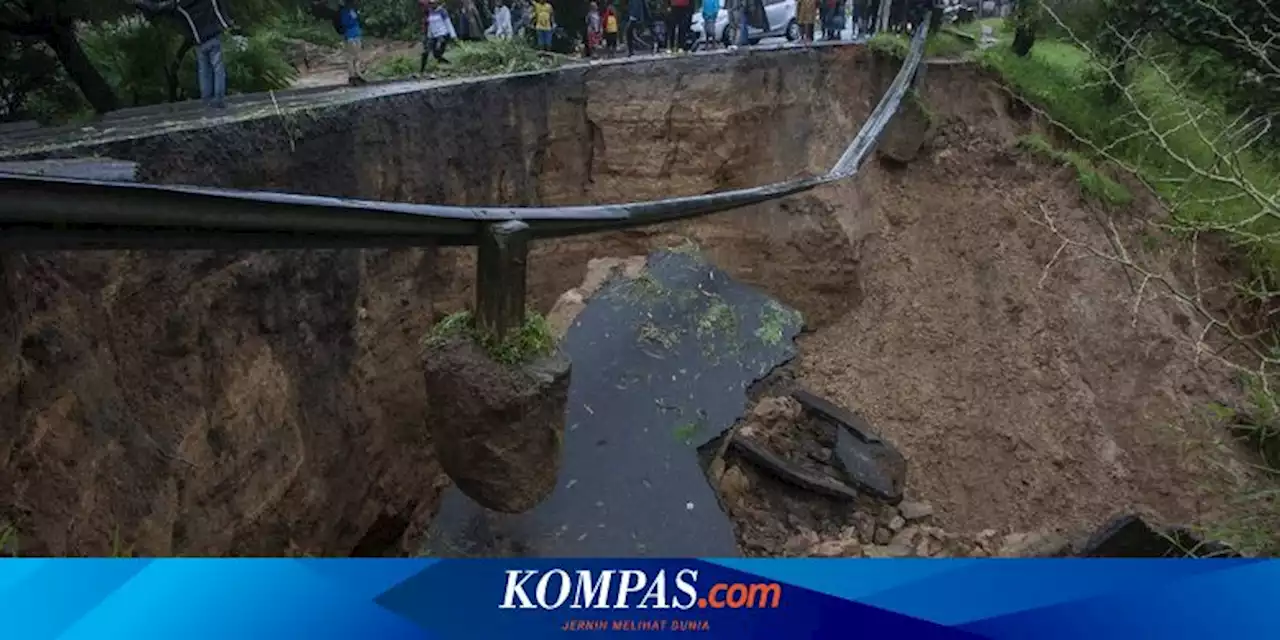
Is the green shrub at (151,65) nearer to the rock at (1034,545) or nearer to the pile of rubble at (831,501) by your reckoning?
the pile of rubble at (831,501)

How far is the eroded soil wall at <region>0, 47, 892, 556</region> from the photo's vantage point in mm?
4020

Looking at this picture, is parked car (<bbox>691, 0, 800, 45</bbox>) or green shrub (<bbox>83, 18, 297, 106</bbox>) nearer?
green shrub (<bbox>83, 18, 297, 106</bbox>)

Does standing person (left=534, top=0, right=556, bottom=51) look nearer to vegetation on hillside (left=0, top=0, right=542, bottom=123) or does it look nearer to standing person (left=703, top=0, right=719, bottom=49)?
vegetation on hillside (left=0, top=0, right=542, bottom=123)

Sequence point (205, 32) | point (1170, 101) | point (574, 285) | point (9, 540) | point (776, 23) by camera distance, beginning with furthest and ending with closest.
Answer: point (776, 23) → point (574, 285) → point (1170, 101) → point (205, 32) → point (9, 540)

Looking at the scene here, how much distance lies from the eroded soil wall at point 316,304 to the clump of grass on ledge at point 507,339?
1325mm

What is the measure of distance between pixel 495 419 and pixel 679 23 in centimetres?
1107

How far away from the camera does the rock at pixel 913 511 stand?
314 inches

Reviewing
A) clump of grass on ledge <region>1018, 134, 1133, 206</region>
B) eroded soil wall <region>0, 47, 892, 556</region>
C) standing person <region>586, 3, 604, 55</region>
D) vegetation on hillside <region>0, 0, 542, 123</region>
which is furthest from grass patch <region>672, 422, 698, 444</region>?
standing person <region>586, 3, 604, 55</region>

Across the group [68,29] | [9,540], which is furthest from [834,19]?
[9,540]

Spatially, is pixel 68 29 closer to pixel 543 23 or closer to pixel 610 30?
pixel 543 23

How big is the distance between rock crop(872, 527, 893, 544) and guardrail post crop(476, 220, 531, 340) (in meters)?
4.18

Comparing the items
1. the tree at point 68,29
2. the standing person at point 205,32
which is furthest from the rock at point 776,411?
the tree at point 68,29

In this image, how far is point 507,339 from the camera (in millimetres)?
4922

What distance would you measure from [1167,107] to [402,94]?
Answer: 25.6 feet
